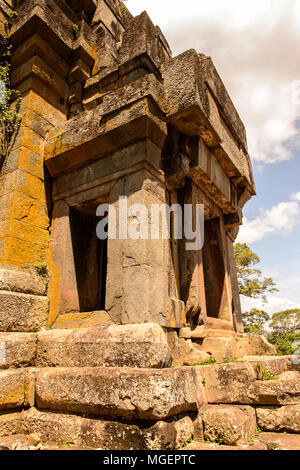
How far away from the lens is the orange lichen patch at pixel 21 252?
3629 millimetres

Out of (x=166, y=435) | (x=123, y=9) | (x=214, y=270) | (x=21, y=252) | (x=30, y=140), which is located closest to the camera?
(x=166, y=435)

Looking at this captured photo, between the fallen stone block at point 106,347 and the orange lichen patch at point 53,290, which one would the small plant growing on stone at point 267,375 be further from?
the orange lichen patch at point 53,290

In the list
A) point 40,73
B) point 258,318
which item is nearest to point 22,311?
point 40,73

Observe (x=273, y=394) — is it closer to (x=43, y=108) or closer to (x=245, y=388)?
(x=245, y=388)

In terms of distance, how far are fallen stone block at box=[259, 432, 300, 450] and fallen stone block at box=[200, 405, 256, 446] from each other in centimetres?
11

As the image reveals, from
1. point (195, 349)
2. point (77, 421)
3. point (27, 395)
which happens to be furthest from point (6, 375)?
point (195, 349)

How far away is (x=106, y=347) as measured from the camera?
9.30ft

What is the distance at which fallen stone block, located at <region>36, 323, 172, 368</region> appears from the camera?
2.60 m

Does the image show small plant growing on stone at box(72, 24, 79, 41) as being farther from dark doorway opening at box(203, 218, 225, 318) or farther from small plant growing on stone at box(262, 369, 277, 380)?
small plant growing on stone at box(262, 369, 277, 380)

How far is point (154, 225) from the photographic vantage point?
3.45 m

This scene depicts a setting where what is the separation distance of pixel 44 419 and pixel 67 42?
484 cm

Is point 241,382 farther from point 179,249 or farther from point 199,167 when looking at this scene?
point 199,167

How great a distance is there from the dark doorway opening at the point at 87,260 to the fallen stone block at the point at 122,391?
53.5 inches

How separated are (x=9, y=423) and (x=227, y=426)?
6.06 ft
